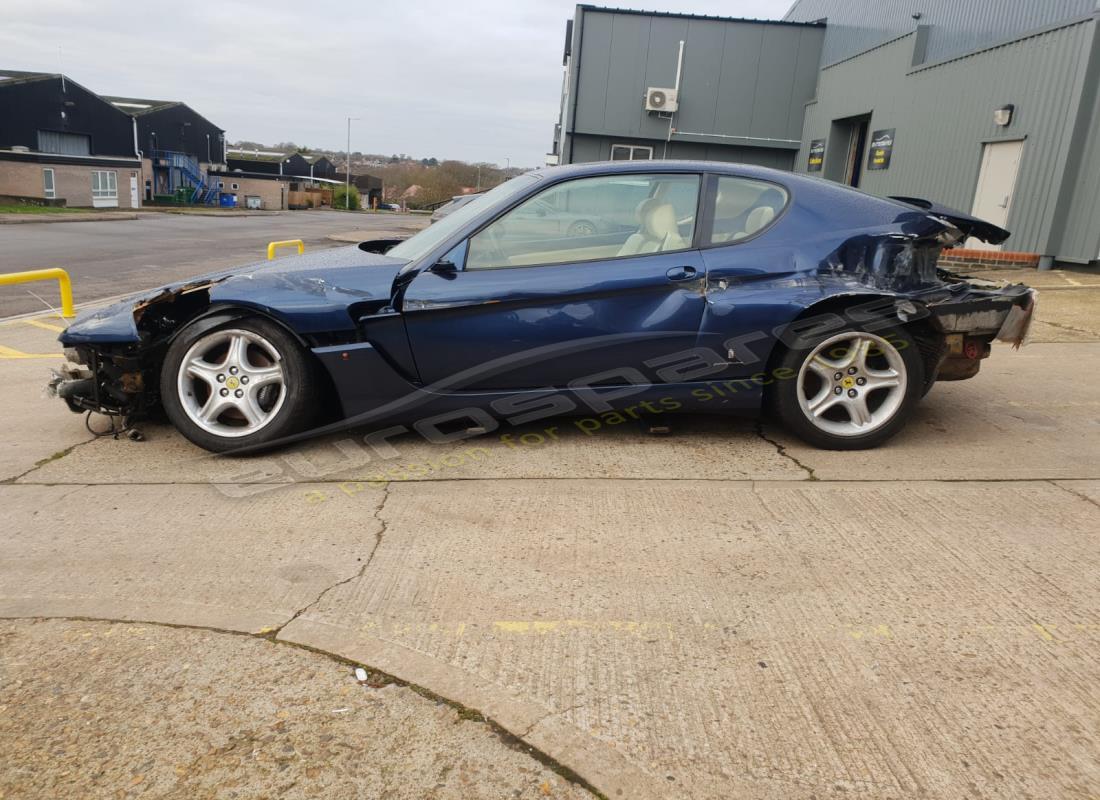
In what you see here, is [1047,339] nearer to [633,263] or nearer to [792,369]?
[792,369]

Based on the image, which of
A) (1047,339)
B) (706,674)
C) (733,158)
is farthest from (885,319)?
(733,158)

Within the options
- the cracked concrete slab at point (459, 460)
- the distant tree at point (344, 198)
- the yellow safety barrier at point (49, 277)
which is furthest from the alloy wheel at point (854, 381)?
the distant tree at point (344, 198)

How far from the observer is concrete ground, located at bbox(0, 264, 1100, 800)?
202cm

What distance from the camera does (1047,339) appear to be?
7.15 metres

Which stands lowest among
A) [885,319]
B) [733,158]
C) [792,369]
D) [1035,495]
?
[1035,495]

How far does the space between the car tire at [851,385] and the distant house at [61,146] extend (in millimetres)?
57241

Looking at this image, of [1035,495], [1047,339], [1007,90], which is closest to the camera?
[1035,495]

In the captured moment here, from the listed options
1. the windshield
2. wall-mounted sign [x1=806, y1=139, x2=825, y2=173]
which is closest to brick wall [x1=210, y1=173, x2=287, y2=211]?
wall-mounted sign [x1=806, y1=139, x2=825, y2=173]

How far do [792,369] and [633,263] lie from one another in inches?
37.3

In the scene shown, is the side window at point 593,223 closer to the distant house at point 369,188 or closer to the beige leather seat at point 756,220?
the beige leather seat at point 756,220

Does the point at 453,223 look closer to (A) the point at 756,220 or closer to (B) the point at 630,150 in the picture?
(A) the point at 756,220

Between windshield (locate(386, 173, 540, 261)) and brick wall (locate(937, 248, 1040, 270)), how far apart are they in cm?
928

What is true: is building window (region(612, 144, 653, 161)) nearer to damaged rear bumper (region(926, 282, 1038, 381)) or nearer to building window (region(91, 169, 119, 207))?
damaged rear bumper (region(926, 282, 1038, 381))

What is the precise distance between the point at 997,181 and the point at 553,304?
37.6 ft
